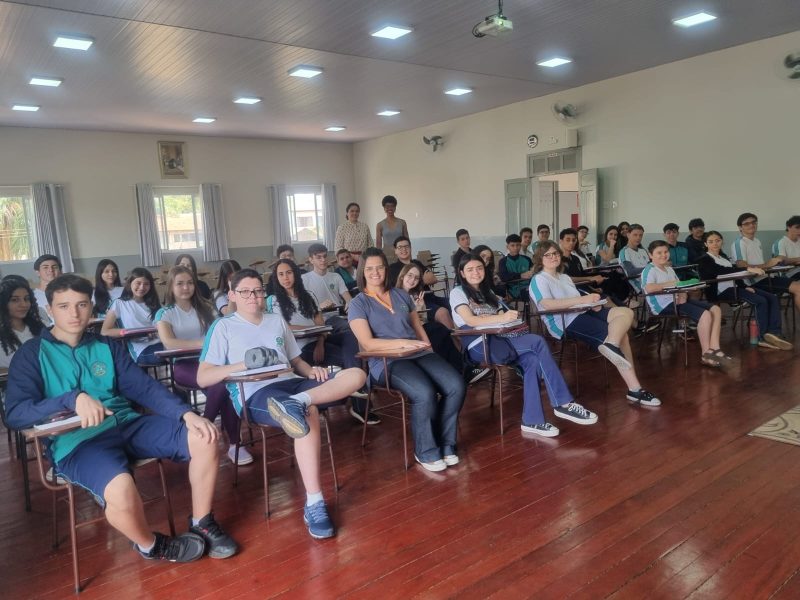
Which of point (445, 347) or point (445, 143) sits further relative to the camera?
point (445, 143)

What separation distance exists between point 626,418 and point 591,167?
20.2 feet

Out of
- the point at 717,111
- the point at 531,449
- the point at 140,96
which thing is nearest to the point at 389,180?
the point at 140,96

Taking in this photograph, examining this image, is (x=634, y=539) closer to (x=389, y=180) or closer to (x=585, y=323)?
(x=585, y=323)

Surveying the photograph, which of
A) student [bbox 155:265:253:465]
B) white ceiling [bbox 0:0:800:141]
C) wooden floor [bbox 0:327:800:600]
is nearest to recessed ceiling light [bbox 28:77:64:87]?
white ceiling [bbox 0:0:800:141]

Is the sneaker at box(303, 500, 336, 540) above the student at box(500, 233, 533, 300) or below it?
below

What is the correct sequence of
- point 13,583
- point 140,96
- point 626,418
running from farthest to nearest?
point 140,96 < point 626,418 < point 13,583

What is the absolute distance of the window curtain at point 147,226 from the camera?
1100cm

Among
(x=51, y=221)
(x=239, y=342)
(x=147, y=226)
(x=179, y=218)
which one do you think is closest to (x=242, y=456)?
(x=239, y=342)

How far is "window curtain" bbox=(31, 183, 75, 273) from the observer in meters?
9.96

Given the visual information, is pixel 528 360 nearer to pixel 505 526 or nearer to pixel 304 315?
pixel 505 526

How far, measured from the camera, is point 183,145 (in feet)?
37.7

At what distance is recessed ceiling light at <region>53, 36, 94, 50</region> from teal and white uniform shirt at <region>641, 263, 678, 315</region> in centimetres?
571

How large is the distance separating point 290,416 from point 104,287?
3.34 metres

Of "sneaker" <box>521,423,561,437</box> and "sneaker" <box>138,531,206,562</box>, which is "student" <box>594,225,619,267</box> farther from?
"sneaker" <box>138,531,206,562</box>
